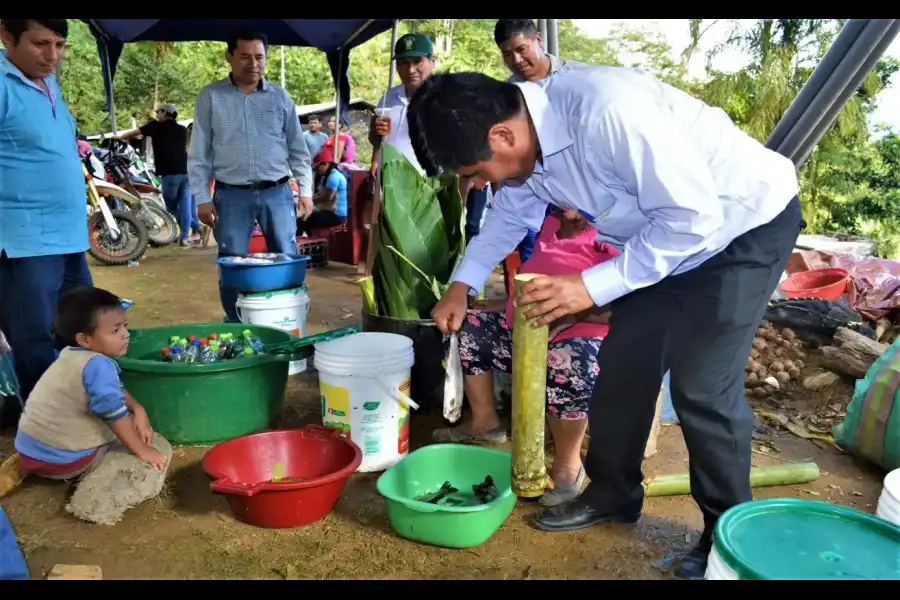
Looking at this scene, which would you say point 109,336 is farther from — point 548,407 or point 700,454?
point 700,454

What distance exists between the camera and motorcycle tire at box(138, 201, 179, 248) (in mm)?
8633

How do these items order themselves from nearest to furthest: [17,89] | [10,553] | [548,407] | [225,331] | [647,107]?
[647,107], [10,553], [548,407], [17,89], [225,331]

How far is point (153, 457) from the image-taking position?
2410mm

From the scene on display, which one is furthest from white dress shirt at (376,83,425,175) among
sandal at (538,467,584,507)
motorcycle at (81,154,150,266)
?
motorcycle at (81,154,150,266)

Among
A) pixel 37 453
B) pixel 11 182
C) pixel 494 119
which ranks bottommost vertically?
pixel 37 453

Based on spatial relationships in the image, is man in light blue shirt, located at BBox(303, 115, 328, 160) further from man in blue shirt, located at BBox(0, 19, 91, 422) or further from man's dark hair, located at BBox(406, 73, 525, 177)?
man's dark hair, located at BBox(406, 73, 525, 177)

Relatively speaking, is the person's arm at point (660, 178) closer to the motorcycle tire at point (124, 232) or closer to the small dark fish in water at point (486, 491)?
the small dark fish in water at point (486, 491)

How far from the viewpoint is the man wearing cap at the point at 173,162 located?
8.40m

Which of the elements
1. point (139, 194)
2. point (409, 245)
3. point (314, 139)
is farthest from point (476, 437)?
point (314, 139)

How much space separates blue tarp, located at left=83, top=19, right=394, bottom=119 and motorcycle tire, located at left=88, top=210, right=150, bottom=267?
1641mm

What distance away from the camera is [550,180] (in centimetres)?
174

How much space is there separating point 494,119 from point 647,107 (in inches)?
13.4

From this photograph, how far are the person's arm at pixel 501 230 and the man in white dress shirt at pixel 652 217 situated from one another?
0.95 ft

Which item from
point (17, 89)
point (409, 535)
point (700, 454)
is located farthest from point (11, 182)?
point (700, 454)
